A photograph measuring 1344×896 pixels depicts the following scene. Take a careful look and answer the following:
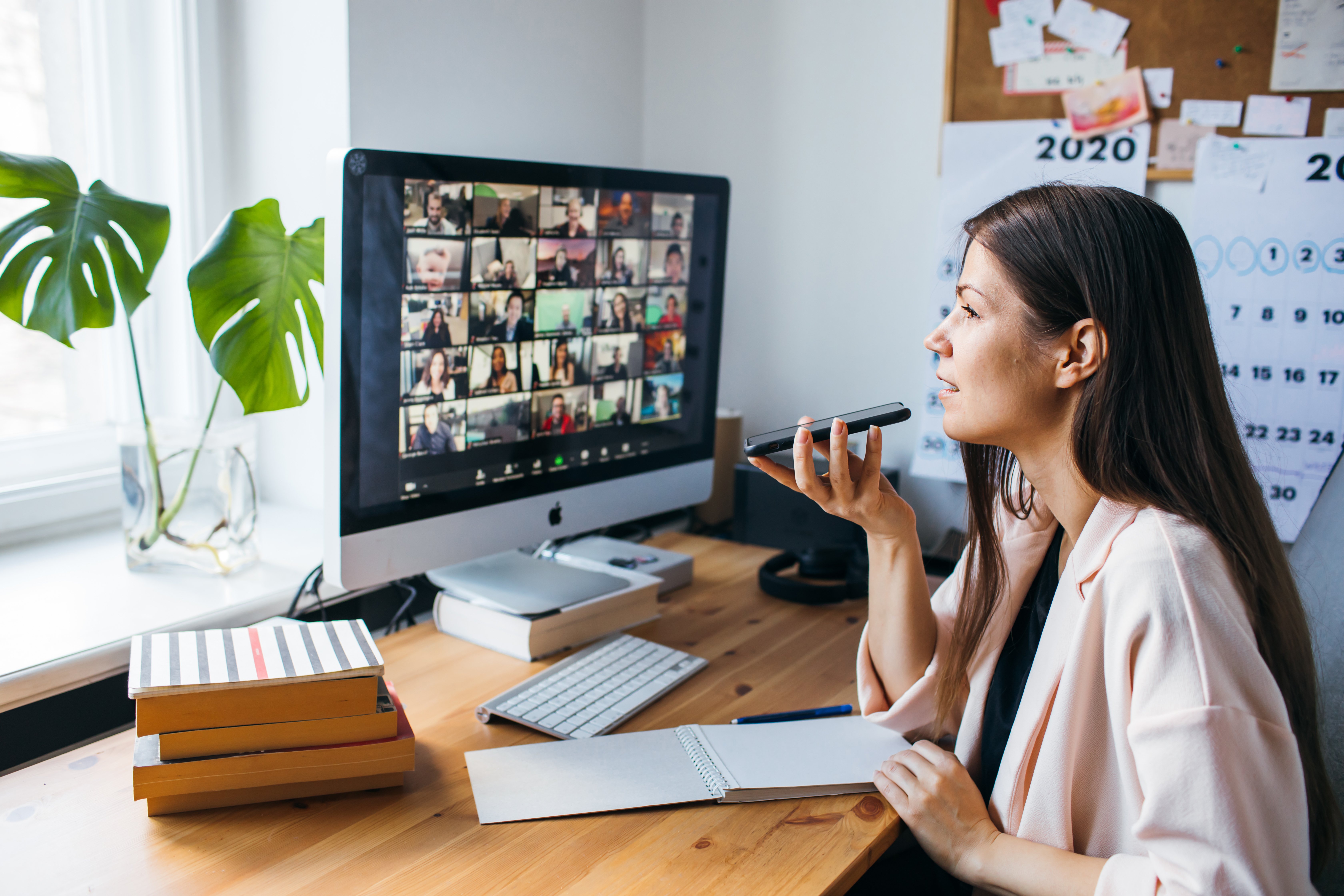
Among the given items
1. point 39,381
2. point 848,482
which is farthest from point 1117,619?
point 39,381

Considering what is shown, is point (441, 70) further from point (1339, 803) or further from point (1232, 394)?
point (1339, 803)

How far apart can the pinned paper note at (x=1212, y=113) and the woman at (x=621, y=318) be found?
88 centimetres

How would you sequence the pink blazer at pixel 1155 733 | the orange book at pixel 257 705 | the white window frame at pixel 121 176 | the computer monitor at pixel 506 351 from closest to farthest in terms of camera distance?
the pink blazer at pixel 1155 733 → the orange book at pixel 257 705 → the computer monitor at pixel 506 351 → the white window frame at pixel 121 176

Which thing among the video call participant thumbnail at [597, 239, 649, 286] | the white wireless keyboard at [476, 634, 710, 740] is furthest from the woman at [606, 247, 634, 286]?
the white wireless keyboard at [476, 634, 710, 740]

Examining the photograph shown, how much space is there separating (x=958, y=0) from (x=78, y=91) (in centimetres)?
134

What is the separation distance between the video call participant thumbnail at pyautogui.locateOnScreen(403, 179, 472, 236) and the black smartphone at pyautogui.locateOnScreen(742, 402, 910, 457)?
1.34ft

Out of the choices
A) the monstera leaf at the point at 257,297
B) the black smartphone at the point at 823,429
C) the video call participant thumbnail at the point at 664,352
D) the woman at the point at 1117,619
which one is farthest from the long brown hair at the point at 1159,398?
the monstera leaf at the point at 257,297

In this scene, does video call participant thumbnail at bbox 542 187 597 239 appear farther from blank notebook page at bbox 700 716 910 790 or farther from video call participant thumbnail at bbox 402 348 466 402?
blank notebook page at bbox 700 716 910 790

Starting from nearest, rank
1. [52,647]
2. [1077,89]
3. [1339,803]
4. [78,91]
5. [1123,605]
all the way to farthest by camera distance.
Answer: [1123,605] → [1339,803] → [52,647] → [78,91] → [1077,89]

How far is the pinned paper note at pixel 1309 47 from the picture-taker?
1.29 meters

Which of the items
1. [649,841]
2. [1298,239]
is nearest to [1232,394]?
[1298,239]

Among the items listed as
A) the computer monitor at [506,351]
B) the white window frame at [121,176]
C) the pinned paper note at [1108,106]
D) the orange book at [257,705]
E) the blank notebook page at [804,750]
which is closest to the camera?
the orange book at [257,705]

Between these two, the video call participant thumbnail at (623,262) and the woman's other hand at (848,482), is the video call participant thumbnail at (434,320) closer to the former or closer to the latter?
the video call participant thumbnail at (623,262)

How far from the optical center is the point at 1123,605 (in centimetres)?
75
